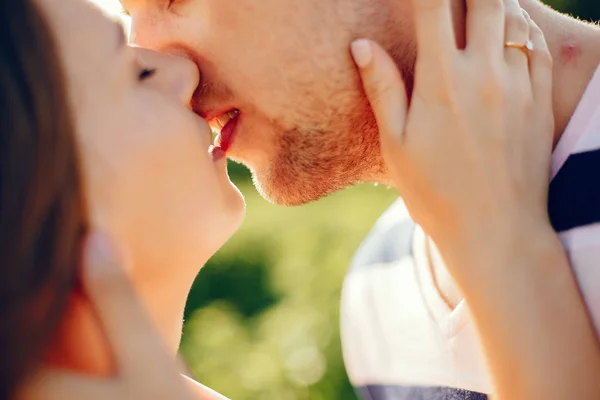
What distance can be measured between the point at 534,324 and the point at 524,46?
2.02ft

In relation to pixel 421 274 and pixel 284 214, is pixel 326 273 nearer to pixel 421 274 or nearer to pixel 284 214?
pixel 284 214

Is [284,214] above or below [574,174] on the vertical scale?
below

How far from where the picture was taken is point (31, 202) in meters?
1.14

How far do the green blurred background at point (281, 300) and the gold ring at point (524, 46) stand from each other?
1.93 metres

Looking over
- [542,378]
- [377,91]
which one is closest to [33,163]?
[377,91]

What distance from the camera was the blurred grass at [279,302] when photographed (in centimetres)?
331

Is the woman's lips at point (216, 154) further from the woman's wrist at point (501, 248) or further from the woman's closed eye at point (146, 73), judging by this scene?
the woman's wrist at point (501, 248)

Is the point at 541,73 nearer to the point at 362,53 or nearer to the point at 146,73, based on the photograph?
the point at 362,53

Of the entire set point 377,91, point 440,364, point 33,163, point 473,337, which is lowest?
point 440,364

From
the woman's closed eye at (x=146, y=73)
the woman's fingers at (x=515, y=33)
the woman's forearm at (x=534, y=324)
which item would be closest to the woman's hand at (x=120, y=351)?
the woman's closed eye at (x=146, y=73)

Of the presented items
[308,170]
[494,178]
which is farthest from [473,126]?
[308,170]

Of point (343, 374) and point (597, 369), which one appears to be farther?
point (343, 374)

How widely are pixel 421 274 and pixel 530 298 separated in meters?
0.64

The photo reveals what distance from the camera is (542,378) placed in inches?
56.6
